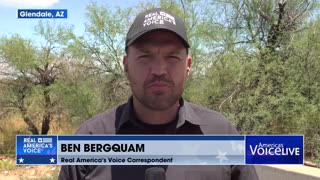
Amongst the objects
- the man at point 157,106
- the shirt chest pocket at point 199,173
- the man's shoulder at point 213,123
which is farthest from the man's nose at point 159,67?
the shirt chest pocket at point 199,173

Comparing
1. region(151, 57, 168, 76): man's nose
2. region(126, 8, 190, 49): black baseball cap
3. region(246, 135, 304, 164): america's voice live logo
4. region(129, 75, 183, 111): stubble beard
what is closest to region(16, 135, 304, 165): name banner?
region(246, 135, 304, 164): america's voice live logo

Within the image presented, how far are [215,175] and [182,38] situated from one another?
0.55 meters

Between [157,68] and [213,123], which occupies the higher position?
[157,68]

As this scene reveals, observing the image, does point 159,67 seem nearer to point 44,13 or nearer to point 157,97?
point 157,97

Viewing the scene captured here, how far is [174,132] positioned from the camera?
185 cm

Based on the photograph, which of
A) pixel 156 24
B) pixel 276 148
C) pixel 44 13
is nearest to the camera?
pixel 156 24

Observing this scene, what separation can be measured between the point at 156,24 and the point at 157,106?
0.31 metres

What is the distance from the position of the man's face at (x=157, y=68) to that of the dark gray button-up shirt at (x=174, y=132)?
0.12 meters

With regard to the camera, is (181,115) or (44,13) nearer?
(181,115)

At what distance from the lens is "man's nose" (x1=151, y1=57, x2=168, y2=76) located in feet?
5.70

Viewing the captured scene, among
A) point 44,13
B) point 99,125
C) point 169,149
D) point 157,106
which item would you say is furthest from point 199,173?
point 44,13

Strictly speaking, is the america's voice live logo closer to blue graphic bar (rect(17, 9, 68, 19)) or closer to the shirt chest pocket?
the shirt chest pocket

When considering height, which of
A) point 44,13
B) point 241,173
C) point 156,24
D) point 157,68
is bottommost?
point 241,173

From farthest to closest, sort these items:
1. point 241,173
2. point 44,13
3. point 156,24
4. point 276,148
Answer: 1. point 44,13
2. point 276,148
3. point 241,173
4. point 156,24
